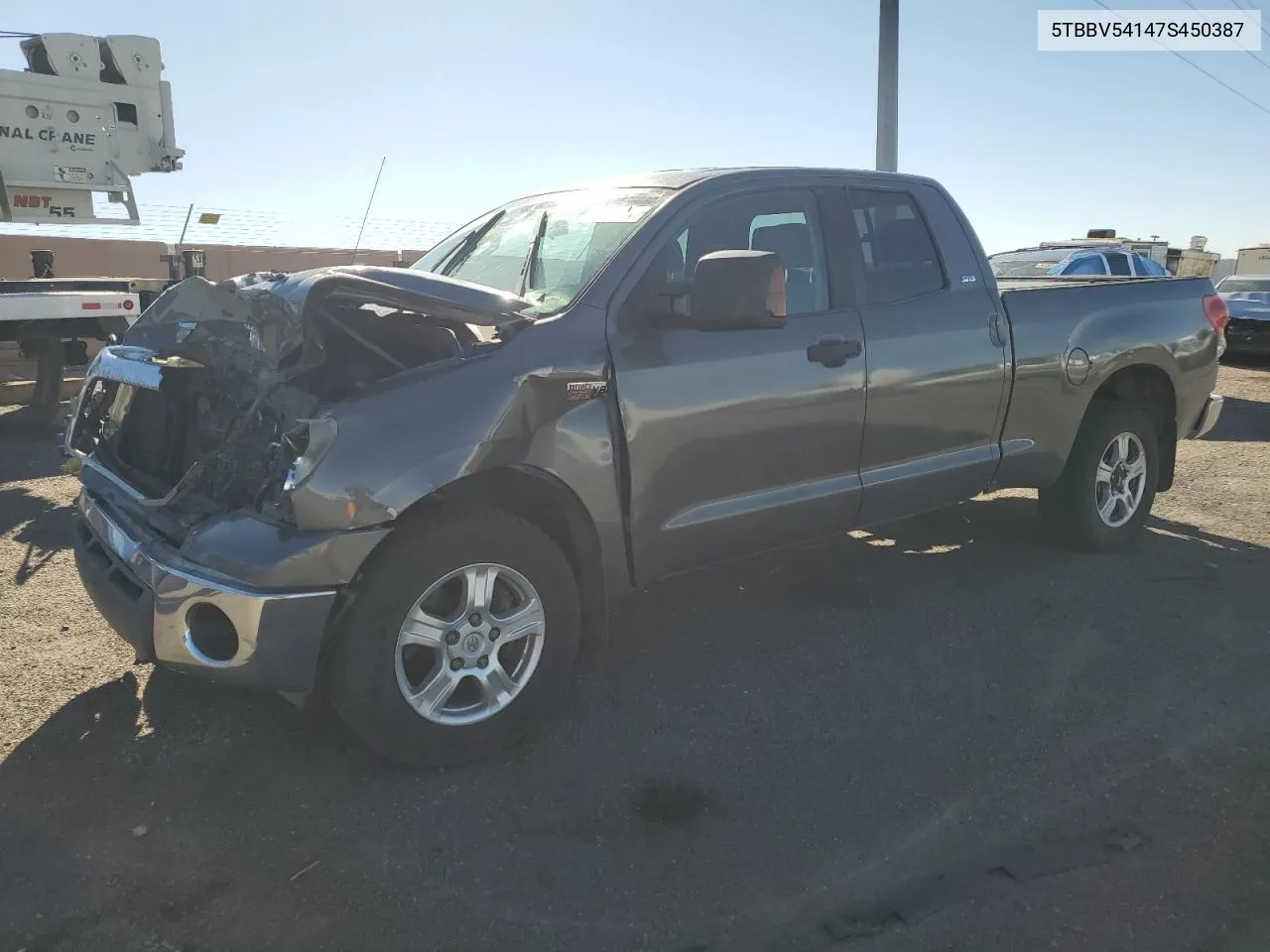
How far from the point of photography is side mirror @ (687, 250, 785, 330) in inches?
133

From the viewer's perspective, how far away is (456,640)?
3170mm

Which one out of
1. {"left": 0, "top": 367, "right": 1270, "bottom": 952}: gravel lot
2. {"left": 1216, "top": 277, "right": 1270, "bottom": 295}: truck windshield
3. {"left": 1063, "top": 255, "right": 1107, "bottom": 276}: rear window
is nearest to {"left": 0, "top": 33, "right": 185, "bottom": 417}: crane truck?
{"left": 0, "top": 367, "right": 1270, "bottom": 952}: gravel lot

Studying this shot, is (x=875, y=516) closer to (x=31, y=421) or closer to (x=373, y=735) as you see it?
(x=373, y=735)

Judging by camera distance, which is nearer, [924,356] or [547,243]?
[547,243]

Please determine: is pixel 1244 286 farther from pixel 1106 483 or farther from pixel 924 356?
pixel 924 356

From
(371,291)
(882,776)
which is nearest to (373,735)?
(371,291)

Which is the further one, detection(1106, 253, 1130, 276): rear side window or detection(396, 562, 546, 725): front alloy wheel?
detection(1106, 253, 1130, 276): rear side window

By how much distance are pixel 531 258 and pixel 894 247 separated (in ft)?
5.57

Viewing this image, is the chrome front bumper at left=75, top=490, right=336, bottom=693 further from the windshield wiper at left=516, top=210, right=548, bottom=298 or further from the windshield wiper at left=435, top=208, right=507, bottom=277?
the windshield wiper at left=435, top=208, right=507, bottom=277

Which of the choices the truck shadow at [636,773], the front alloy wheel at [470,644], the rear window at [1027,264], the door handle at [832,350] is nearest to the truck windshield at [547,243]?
the door handle at [832,350]

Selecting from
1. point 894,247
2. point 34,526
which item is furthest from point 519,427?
point 34,526

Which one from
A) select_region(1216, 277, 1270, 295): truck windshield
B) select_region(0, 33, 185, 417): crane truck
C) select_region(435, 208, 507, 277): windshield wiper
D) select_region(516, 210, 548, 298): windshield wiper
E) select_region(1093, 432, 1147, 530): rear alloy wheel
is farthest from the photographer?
select_region(1216, 277, 1270, 295): truck windshield

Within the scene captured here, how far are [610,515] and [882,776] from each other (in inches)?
50.5

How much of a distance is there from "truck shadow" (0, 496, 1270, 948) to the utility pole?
8745 mm
